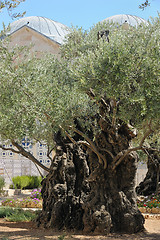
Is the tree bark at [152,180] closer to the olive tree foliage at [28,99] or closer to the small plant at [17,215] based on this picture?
the small plant at [17,215]

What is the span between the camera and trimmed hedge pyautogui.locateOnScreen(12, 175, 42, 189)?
22250mm

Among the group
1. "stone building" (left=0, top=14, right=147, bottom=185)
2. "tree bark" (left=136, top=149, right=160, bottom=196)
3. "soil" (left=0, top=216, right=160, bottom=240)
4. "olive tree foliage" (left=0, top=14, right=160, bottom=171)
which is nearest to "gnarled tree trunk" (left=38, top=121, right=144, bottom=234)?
"soil" (left=0, top=216, right=160, bottom=240)

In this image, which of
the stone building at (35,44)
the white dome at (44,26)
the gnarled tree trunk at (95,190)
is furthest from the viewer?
the white dome at (44,26)

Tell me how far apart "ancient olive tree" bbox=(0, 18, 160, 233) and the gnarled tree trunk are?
0.08 feet

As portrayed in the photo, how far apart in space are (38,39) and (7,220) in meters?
21.8

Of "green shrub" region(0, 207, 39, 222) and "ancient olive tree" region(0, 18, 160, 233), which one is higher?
"ancient olive tree" region(0, 18, 160, 233)

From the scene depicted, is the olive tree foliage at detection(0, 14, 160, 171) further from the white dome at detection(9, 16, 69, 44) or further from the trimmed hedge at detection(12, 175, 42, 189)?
the white dome at detection(9, 16, 69, 44)

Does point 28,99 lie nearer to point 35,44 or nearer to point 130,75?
point 130,75

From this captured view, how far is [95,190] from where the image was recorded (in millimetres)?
9000

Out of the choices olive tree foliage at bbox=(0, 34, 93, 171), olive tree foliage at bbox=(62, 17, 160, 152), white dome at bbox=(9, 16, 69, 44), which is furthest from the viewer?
white dome at bbox=(9, 16, 69, 44)

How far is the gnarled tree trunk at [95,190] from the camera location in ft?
28.5

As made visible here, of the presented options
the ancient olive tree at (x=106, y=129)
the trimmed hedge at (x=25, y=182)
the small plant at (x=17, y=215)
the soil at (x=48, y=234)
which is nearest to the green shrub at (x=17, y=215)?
the small plant at (x=17, y=215)

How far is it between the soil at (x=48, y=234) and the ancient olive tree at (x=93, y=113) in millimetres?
263

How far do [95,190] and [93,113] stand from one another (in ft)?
6.80
